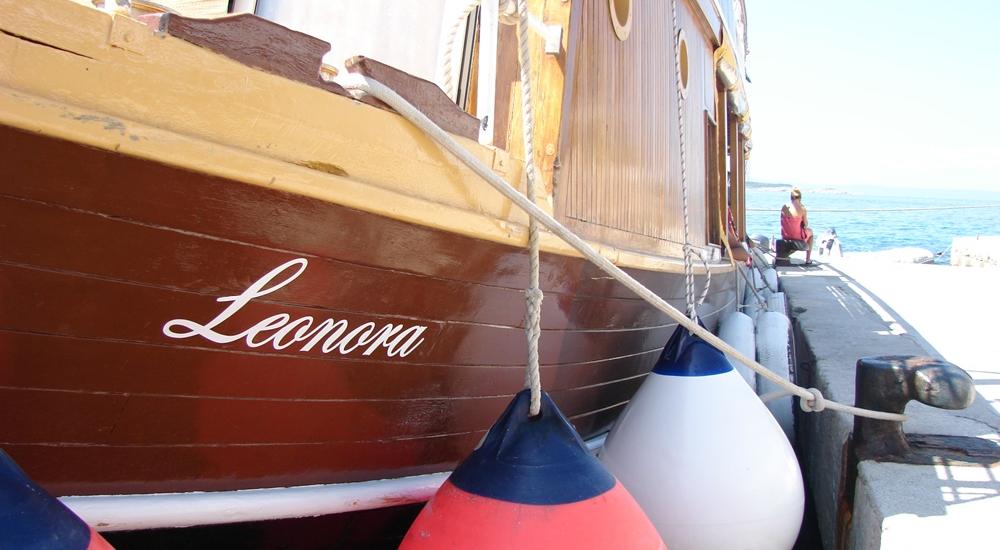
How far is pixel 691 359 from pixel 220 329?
5.43 feet

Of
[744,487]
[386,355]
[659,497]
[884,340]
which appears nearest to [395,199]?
[386,355]

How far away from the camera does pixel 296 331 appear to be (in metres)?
1.79

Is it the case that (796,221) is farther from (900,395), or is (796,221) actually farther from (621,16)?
(900,395)

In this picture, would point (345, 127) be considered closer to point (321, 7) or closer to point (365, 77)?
point (365, 77)

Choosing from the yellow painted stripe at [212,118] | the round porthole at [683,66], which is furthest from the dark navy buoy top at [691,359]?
the round porthole at [683,66]

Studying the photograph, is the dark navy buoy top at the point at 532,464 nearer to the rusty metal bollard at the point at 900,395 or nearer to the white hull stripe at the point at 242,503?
the white hull stripe at the point at 242,503

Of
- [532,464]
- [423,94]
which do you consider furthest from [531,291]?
[423,94]

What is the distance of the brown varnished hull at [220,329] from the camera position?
4.77 feet

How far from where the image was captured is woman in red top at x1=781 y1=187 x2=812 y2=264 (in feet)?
40.4

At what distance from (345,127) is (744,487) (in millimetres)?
1732

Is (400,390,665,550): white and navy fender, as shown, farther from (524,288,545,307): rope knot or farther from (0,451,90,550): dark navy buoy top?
(0,451,90,550): dark navy buoy top

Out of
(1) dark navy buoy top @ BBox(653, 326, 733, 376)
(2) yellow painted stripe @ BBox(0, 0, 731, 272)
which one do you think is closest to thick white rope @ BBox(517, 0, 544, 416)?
(2) yellow painted stripe @ BBox(0, 0, 731, 272)

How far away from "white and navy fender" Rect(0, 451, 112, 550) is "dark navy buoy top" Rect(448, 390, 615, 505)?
0.85 m

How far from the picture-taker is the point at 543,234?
2.16 metres
